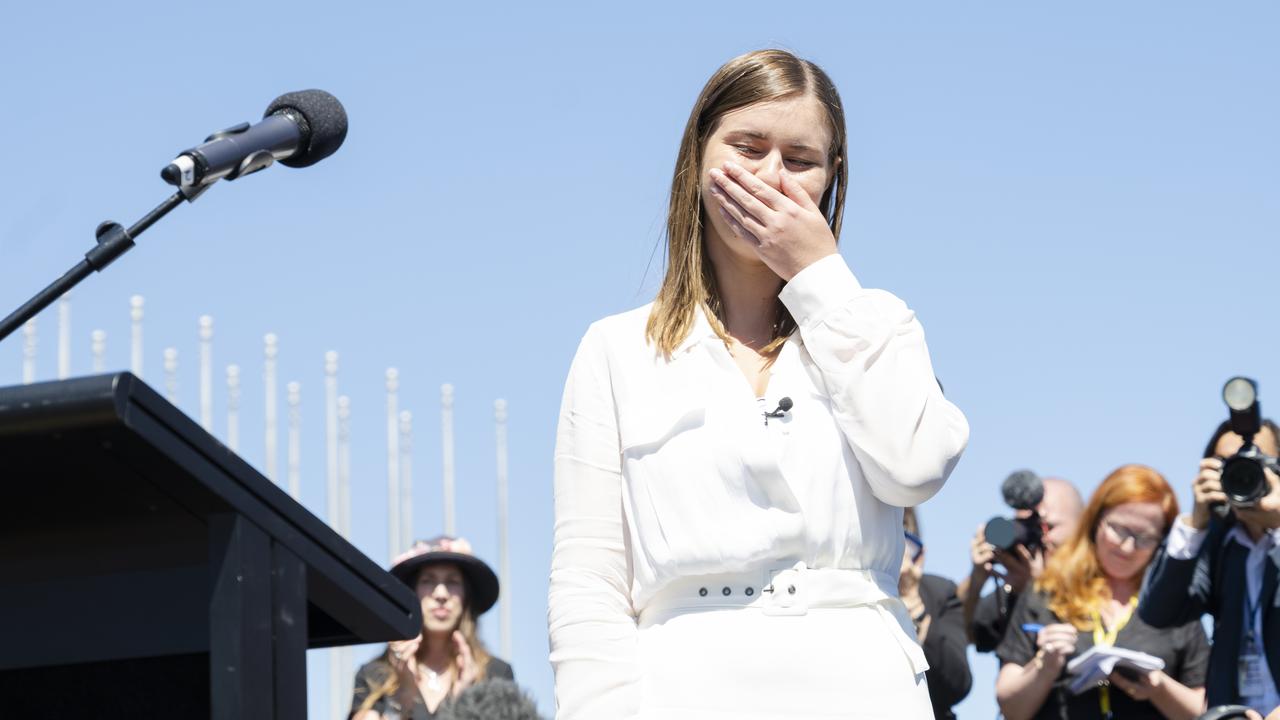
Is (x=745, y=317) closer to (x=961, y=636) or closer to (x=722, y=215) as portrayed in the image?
(x=722, y=215)

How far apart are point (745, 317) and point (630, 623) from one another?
0.61 m

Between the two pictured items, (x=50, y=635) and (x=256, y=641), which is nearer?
(x=256, y=641)

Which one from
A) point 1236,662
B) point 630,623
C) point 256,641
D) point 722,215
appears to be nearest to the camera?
point 256,641

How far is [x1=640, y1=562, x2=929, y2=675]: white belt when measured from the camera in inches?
98.6

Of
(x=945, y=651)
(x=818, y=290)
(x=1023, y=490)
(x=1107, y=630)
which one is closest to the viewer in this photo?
(x=818, y=290)

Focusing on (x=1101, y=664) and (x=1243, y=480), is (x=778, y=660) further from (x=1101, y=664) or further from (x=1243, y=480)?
Answer: (x=1101, y=664)

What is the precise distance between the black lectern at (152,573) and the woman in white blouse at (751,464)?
61cm

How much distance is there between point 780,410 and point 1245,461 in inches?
112

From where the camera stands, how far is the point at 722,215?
2.78m

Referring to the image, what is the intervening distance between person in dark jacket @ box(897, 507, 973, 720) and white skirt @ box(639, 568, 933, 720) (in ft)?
11.0

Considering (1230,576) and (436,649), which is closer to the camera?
(1230,576)

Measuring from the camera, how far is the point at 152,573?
6.44 ft

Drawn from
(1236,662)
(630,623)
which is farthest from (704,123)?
(1236,662)

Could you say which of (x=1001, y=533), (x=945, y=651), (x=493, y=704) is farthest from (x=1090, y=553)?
(x=493, y=704)
